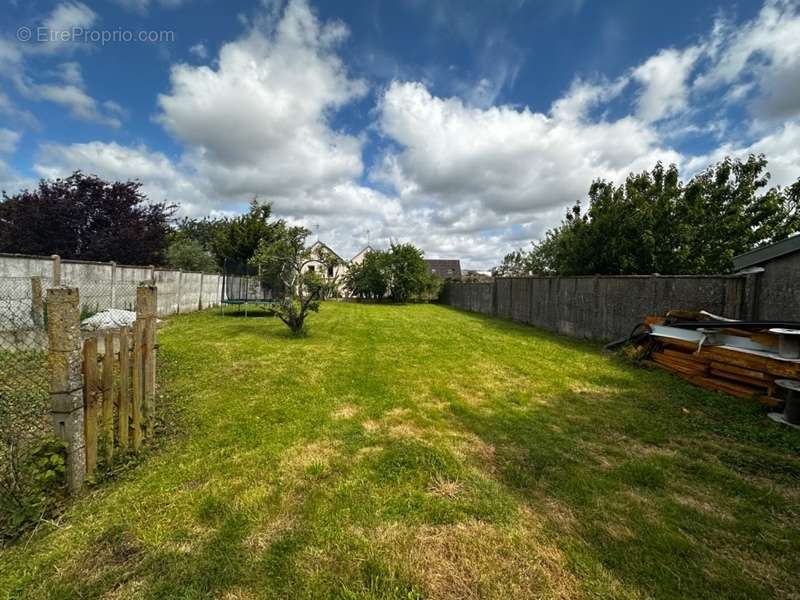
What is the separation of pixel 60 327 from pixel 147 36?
5825 mm

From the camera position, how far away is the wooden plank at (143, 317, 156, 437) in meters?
2.63

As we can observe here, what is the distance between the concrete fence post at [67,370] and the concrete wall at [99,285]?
220 centimetres

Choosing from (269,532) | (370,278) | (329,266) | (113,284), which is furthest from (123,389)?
(370,278)

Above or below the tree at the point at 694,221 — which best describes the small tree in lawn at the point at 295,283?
below

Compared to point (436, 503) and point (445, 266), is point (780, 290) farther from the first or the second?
point (445, 266)

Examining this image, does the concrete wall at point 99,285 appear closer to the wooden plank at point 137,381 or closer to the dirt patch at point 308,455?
the wooden plank at point 137,381

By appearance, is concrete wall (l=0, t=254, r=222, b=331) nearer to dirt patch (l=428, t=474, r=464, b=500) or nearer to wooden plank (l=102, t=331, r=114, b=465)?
wooden plank (l=102, t=331, r=114, b=465)

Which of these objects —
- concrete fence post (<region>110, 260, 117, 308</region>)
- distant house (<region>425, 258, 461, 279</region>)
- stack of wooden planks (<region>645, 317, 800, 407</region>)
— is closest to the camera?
stack of wooden planks (<region>645, 317, 800, 407</region>)

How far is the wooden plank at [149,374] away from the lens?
2.63 metres

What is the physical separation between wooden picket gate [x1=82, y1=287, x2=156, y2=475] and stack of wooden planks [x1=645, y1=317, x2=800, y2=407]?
6244 millimetres

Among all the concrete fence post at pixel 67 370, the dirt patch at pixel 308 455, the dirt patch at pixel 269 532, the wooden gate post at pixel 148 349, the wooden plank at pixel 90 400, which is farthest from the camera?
the wooden gate post at pixel 148 349

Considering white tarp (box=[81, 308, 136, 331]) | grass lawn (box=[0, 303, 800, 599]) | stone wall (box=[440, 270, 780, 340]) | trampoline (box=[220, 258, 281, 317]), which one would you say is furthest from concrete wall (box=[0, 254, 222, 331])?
stone wall (box=[440, 270, 780, 340])

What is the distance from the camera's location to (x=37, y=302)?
18.7 feet

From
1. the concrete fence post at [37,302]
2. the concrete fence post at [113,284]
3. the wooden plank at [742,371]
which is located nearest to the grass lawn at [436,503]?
the wooden plank at [742,371]
